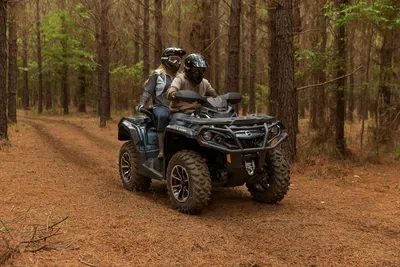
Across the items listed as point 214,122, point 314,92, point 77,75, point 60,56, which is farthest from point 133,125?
point 77,75

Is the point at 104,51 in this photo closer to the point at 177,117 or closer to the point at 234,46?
→ the point at 234,46

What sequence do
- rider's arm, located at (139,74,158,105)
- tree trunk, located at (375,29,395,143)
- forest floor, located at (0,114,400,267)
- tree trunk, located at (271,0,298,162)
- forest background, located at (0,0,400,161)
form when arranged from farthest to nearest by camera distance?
tree trunk, located at (375,29,395,143) → forest background, located at (0,0,400,161) → tree trunk, located at (271,0,298,162) → rider's arm, located at (139,74,158,105) → forest floor, located at (0,114,400,267)

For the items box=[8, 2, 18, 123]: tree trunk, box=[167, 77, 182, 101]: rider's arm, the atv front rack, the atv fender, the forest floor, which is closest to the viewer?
Answer: the forest floor

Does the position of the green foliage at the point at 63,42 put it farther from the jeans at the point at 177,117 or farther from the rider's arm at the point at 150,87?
the jeans at the point at 177,117

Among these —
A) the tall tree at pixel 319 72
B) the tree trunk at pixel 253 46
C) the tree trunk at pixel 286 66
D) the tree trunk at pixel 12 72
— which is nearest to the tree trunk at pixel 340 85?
the tall tree at pixel 319 72

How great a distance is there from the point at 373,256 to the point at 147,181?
13.3 ft

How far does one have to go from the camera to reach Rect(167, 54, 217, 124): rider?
6.25 metres

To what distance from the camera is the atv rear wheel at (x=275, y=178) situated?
6012mm

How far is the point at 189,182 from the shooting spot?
5.46 meters

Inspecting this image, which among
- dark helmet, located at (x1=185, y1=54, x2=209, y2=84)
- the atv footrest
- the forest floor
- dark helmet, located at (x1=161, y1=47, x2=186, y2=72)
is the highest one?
dark helmet, located at (x1=161, y1=47, x2=186, y2=72)

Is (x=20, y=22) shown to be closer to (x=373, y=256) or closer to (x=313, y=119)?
(x=313, y=119)

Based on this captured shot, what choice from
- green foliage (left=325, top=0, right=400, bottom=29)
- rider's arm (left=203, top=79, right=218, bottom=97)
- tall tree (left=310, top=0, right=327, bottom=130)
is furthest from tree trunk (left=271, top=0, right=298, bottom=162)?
rider's arm (left=203, top=79, right=218, bottom=97)

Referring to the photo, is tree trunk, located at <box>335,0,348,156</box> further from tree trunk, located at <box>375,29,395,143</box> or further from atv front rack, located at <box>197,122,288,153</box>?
atv front rack, located at <box>197,122,288,153</box>

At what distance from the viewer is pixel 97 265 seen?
3604mm
